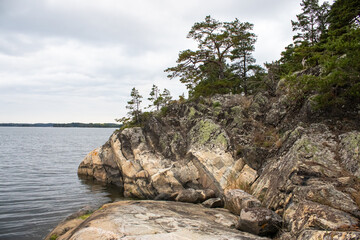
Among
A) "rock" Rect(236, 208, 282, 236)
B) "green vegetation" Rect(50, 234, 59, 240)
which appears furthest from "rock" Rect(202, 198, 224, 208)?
"green vegetation" Rect(50, 234, 59, 240)

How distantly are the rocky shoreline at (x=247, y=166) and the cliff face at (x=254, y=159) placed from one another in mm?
42

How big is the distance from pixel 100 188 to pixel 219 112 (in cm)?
1547

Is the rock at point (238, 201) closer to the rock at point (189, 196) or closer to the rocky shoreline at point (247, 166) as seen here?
the rocky shoreline at point (247, 166)

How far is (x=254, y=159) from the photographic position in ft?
48.6

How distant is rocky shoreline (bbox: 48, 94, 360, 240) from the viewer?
823 cm

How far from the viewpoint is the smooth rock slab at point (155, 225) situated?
25.6 ft

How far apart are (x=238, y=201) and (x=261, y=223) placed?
110 inches

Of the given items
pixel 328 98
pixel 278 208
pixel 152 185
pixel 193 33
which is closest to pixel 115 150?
pixel 152 185

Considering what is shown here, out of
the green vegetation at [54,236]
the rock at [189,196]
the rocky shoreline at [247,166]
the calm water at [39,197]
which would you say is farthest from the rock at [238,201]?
the calm water at [39,197]

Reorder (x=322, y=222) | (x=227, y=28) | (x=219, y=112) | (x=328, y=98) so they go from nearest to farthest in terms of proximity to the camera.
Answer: (x=322, y=222)
(x=328, y=98)
(x=219, y=112)
(x=227, y=28)

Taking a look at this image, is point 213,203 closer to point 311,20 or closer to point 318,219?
point 318,219

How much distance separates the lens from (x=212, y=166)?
54.9 feet

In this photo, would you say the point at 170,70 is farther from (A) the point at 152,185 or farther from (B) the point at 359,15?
(B) the point at 359,15

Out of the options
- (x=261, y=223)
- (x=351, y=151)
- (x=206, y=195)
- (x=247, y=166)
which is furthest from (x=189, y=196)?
(x=351, y=151)
